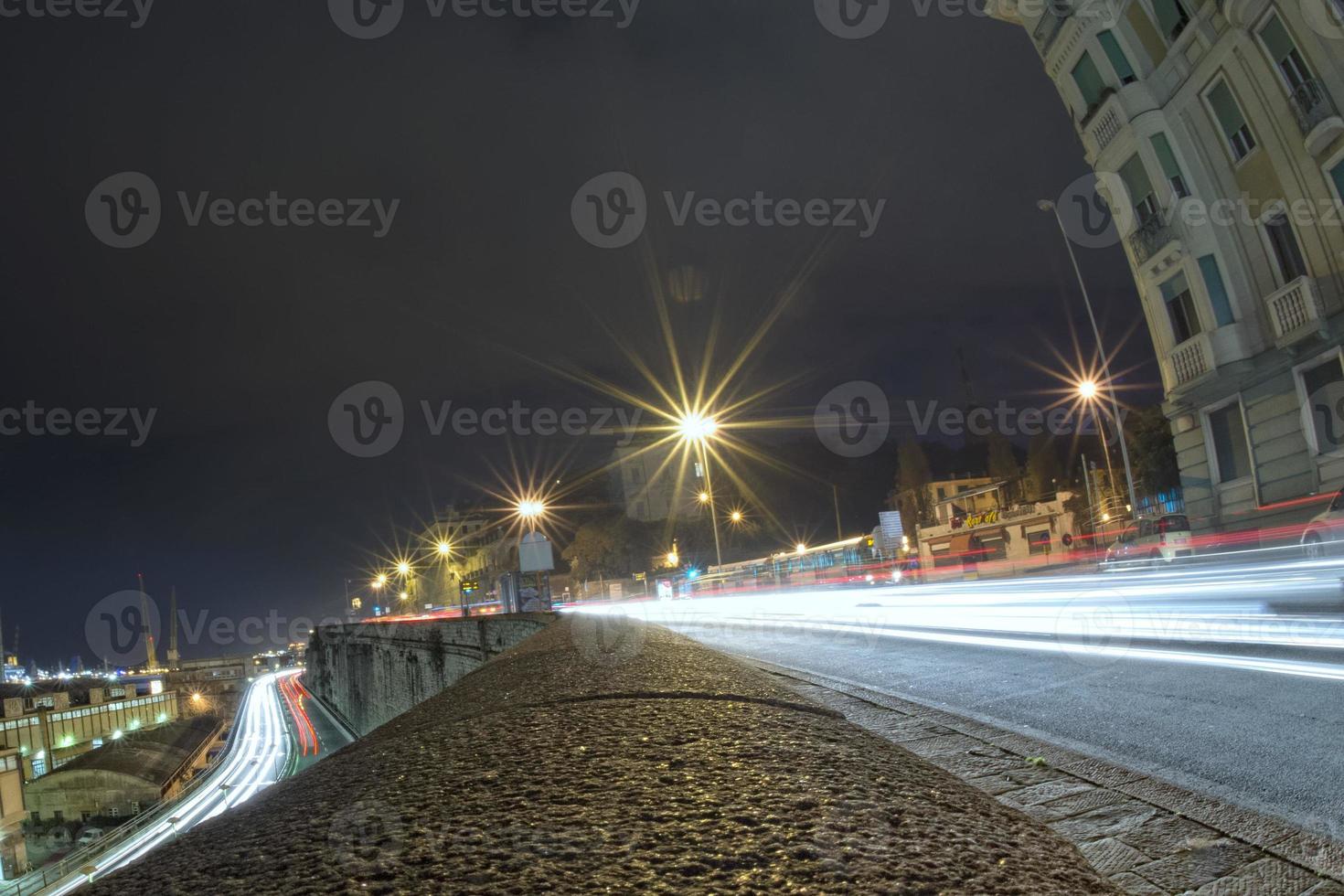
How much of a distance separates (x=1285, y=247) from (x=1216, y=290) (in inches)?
67.8

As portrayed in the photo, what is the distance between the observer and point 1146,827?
2832 mm

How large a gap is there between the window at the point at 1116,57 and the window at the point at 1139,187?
1.95m

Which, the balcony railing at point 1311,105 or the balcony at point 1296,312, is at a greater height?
the balcony railing at point 1311,105

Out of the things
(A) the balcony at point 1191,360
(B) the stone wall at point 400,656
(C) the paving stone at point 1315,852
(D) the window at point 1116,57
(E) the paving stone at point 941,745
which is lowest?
(B) the stone wall at point 400,656

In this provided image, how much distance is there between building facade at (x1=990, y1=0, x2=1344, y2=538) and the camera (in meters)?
15.2

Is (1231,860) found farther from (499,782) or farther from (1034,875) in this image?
(499,782)

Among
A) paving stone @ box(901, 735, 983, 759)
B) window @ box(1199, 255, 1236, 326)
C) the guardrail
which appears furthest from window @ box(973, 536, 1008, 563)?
paving stone @ box(901, 735, 983, 759)

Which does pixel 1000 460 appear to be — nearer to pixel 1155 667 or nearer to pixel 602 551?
pixel 602 551

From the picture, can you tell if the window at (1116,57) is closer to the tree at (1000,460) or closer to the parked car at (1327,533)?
the parked car at (1327,533)

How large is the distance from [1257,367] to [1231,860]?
18396mm

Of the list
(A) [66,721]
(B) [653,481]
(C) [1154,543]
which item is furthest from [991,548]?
(A) [66,721]

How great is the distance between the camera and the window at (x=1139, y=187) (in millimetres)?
20188

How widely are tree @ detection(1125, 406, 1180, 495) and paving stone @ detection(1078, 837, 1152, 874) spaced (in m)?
52.5

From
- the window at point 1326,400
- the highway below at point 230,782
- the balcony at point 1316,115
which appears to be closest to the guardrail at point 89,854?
the highway below at point 230,782
